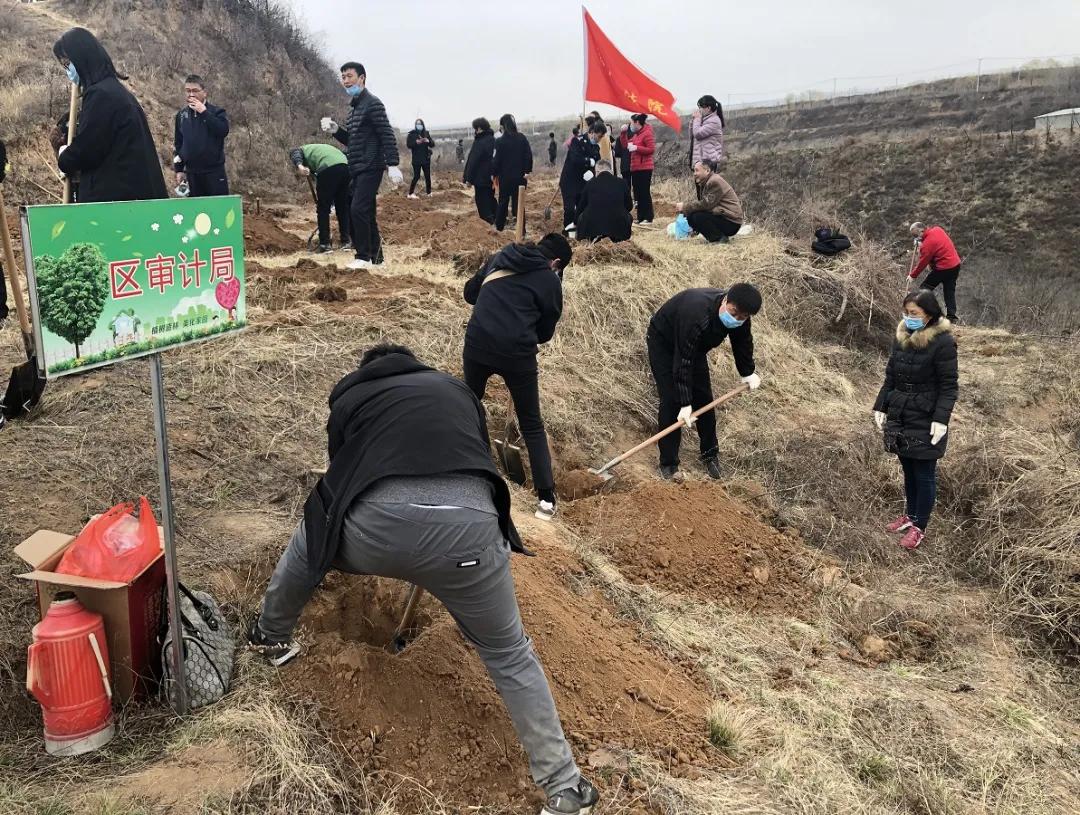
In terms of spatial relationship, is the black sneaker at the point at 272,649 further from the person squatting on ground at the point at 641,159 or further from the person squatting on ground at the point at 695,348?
the person squatting on ground at the point at 641,159

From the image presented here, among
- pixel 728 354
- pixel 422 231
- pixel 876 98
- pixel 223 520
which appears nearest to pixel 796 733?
pixel 223 520

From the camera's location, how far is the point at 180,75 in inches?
670

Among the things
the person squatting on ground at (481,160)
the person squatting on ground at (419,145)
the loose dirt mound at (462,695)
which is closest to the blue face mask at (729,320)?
the loose dirt mound at (462,695)

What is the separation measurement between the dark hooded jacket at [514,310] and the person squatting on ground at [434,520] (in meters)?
1.83

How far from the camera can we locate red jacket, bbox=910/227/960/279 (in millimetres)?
10133

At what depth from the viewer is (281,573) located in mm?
Result: 2670

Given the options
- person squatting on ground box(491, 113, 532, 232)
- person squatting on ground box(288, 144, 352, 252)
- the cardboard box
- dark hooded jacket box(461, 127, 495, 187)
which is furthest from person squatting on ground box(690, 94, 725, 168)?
the cardboard box

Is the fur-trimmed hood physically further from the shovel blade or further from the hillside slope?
the hillside slope

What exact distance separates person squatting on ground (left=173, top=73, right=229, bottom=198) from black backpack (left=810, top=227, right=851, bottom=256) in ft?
24.4

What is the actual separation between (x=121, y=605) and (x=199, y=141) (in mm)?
6383

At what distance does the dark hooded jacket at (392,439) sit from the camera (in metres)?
2.30

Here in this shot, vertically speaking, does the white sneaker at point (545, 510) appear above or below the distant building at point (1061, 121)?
below

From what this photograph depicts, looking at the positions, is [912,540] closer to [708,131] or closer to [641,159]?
[708,131]

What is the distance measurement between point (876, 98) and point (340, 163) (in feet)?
143
